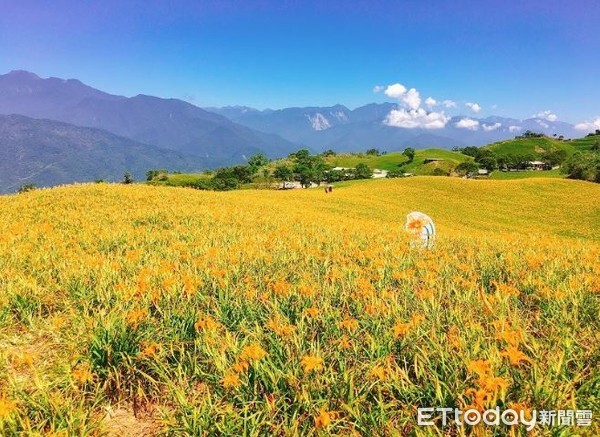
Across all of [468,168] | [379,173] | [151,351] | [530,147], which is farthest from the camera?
[530,147]

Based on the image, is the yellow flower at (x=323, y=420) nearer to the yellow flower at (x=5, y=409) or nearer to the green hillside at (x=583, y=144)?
the yellow flower at (x=5, y=409)

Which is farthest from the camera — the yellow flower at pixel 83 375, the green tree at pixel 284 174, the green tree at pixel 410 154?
the green tree at pixel 410 154

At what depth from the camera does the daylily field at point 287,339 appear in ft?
8.51

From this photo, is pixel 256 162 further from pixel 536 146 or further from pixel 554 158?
pixel 536 146

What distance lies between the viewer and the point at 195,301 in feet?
14.4

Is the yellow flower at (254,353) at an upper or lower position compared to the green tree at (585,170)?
lower

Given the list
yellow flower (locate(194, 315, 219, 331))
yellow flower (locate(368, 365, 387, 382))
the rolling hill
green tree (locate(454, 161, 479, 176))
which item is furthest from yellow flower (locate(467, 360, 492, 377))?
the rolling hill

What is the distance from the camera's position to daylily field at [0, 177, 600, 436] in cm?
259

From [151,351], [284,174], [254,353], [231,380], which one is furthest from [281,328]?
[284,174]

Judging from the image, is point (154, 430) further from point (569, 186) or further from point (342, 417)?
point (569, 186)

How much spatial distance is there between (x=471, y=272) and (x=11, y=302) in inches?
257

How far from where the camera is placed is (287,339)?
10.9ft

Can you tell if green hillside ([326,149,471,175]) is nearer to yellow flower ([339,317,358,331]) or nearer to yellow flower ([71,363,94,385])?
yellow flower ([339,317,358,331])

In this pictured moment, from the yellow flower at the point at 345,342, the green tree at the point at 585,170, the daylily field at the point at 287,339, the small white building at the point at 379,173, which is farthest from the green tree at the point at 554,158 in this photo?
the yellow flower at the point at 345,342
